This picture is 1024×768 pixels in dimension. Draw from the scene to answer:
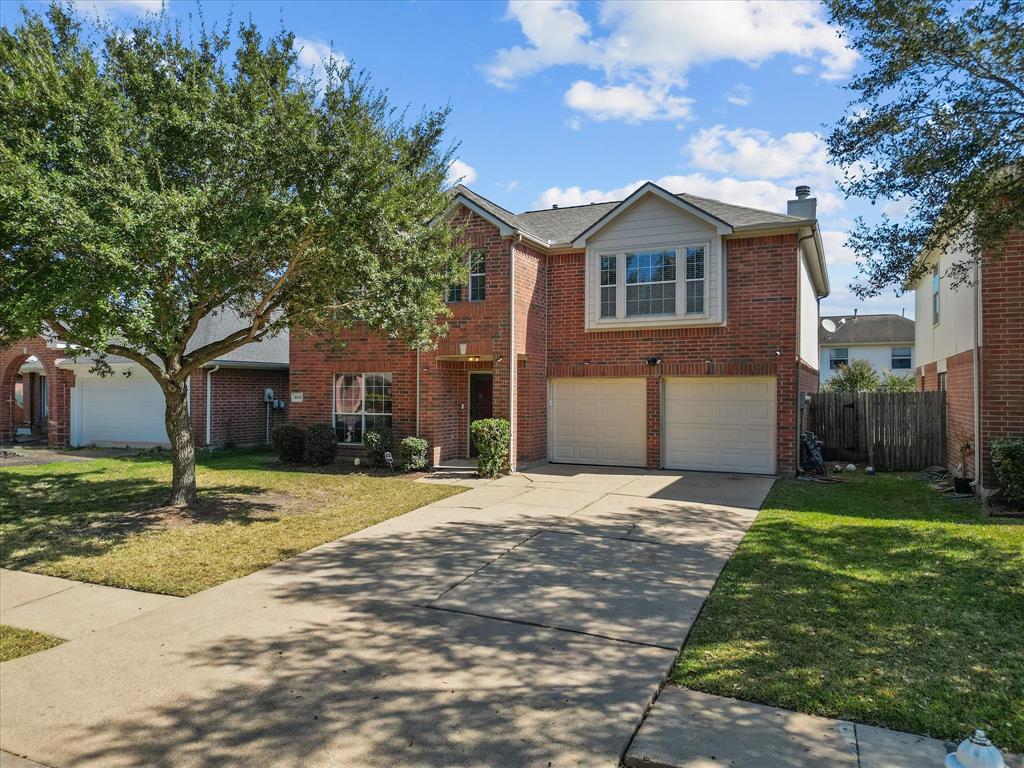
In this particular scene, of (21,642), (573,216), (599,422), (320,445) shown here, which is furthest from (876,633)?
(573,216)

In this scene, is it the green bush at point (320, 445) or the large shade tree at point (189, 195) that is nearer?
the large shade tree at point (189, 195)

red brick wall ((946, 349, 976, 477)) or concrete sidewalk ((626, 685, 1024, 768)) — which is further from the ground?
red brick wall ((946, 349, 976, 477))

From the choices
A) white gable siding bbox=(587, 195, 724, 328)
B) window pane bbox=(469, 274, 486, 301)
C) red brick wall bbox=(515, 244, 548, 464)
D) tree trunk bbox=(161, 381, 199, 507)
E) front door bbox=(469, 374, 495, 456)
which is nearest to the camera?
tree trunk bbox=(161, 381, 199, 507)

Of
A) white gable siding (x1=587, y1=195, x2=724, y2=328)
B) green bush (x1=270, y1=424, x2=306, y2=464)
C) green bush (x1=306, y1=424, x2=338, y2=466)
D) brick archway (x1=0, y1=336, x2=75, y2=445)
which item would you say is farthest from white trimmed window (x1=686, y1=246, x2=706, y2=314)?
brick archway (x1=0, y1=336, x2=75, y2=445)

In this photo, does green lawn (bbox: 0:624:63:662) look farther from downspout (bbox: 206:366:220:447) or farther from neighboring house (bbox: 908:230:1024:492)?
downspout (bbox: 206:366:220:447)

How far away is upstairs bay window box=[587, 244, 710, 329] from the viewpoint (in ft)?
46.2

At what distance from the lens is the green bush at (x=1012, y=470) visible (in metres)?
9.34

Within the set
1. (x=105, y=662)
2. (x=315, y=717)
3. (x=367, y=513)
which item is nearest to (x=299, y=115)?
(x=367, y=513)

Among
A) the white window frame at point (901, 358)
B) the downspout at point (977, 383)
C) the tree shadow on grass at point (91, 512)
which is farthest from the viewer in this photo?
the white window frame at point (901, 358)

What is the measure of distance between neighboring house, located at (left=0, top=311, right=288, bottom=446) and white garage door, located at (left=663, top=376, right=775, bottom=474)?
1199 cm

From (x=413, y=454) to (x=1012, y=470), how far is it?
35.2 ft

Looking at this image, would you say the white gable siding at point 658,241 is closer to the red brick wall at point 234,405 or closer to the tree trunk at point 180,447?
the tree trunk at point 180,447

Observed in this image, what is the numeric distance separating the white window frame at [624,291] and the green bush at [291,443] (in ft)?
24.5

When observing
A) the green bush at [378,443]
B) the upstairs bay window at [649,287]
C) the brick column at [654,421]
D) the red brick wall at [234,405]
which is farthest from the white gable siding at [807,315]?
the red brick wall at [234,405]
